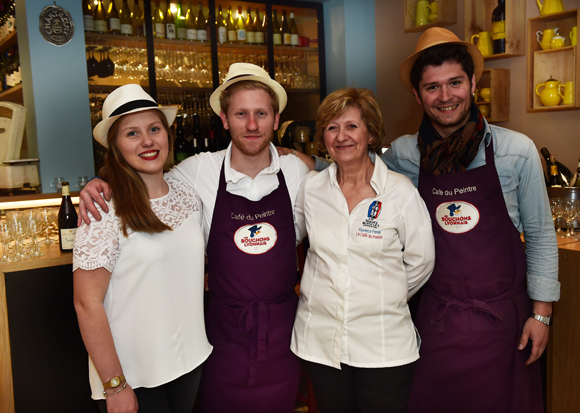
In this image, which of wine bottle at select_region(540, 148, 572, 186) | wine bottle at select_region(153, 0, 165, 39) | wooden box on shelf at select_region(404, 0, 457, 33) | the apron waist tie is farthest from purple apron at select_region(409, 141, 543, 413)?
wine bottle at select_region(153, 0, 165, 39)

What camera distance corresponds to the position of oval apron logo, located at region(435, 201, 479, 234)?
177 cm

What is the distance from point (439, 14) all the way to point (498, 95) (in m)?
0.73

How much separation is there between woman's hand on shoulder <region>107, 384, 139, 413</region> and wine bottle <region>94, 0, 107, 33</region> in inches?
143

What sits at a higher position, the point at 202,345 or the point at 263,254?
the point at 263,254

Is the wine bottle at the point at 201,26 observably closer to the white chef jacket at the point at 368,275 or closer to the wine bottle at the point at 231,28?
the wine bottle at the point at 231,28

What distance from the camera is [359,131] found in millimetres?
1700

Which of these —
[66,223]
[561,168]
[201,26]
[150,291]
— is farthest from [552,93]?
[201,26]

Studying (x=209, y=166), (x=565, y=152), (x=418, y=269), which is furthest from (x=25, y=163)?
(x=565, y=152)

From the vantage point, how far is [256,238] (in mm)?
1837

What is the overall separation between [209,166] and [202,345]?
69cm

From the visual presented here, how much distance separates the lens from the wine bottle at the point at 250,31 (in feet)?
16.2

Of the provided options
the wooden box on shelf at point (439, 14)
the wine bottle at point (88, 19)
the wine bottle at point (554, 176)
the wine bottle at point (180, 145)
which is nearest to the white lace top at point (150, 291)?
the wine bottle at point (554, 176)

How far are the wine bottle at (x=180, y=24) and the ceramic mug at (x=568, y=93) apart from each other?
3257mm

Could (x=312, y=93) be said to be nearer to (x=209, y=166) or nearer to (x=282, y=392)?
(x=209, y=166)
